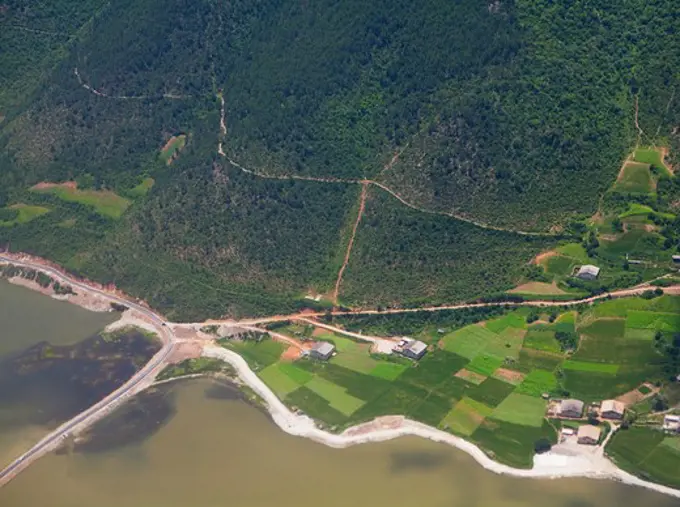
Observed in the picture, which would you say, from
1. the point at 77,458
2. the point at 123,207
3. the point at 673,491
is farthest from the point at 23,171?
the point at 673,491

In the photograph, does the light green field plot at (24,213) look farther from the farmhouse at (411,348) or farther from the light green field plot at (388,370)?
the farmhouse at (411,348)

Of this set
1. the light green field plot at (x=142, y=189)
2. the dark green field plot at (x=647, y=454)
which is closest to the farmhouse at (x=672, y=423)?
the dark green field plot at (x=647, y=454)

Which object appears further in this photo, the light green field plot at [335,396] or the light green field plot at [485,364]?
the light green field plot at [485,364]

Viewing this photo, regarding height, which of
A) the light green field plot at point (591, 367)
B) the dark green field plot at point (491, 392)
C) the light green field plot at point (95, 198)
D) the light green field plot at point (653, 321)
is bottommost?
the dark green field plot at point (491, 392)

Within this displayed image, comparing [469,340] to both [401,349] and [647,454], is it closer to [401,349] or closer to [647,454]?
[401,349]

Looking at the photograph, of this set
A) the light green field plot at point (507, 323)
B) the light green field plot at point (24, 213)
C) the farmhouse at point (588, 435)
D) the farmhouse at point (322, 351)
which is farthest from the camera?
the light green field plot at point (24, 213)
